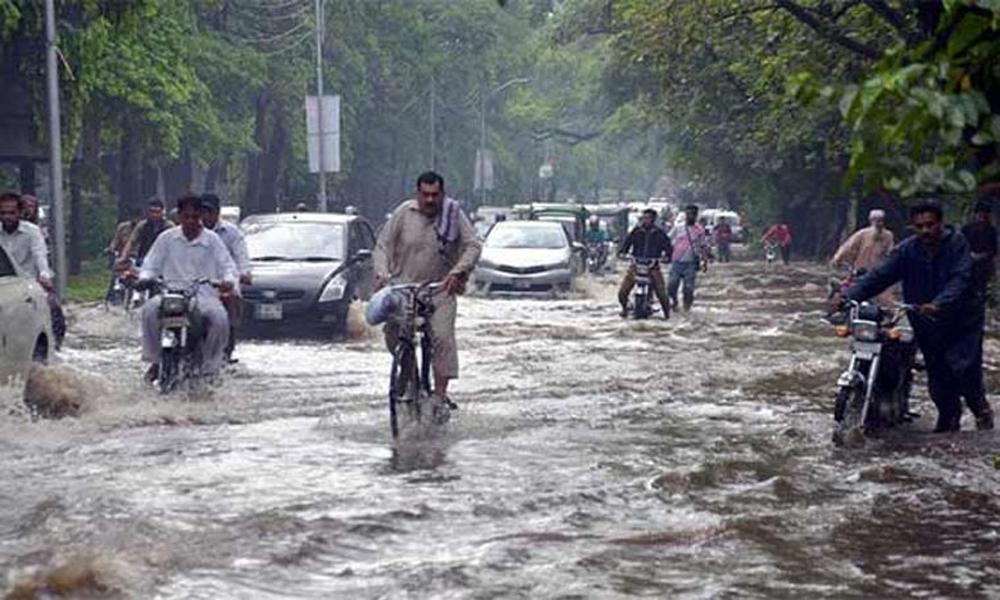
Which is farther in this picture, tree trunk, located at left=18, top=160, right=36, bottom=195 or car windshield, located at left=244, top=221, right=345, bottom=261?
tree trunk, located at left=18, top=160, right=36, bottom=195

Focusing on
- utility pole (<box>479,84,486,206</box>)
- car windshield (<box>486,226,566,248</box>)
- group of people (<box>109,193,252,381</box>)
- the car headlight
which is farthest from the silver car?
utility pole (<box>479,84,486,206</box>)

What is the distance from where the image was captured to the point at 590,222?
152ft

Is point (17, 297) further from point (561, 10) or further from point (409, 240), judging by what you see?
point (561, 10)

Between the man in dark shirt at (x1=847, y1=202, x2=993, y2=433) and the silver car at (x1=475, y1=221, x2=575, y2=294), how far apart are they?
60.6 feet

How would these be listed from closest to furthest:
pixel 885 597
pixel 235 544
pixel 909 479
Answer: pixel 885 597, pixel 235 544, pixel 909 479

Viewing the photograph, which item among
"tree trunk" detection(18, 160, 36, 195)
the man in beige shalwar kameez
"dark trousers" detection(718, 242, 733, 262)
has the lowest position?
"dark trousers" detection(718, 242, 733, 262)

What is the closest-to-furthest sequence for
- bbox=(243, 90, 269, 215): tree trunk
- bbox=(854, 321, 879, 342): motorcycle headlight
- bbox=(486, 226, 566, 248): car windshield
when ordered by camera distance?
bbox=(854, 321, 879, 342): motorcycle headlight, bbox=(486, 226, 566, 248): car windshield, bbox=(243, 90, 269, 215): tree trunk

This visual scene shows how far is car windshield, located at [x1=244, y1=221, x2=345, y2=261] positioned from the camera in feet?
71.7

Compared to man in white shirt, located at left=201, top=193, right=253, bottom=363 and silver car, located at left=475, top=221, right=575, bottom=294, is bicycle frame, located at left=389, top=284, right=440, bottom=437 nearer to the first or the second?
man in white shirt, located at left=201, top=193, right=253, bottom=363

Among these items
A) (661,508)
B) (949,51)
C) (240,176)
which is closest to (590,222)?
(240,176)

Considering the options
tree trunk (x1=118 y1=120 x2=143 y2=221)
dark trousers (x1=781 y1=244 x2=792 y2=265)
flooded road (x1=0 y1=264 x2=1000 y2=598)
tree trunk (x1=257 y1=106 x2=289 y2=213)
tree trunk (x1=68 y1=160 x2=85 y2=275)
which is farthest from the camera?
tree trunk (x1=257 y1=106 x2=289 y2=213)

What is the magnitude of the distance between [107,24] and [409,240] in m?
15.6

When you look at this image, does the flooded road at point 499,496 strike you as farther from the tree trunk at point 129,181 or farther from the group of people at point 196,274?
the tree trunk at point 129,181

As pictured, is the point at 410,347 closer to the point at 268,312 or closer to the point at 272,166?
the point at 268,312
